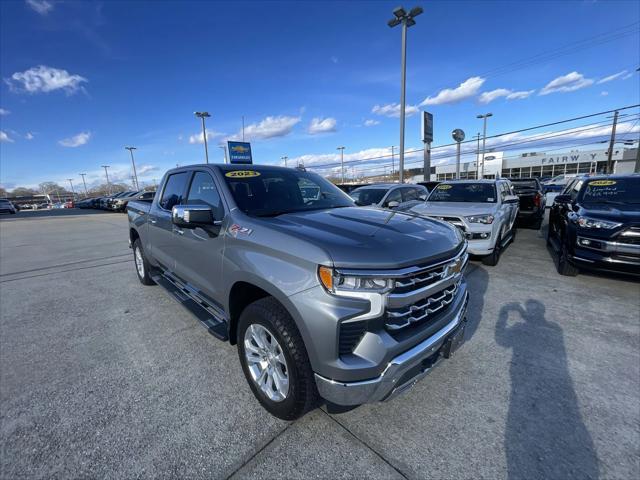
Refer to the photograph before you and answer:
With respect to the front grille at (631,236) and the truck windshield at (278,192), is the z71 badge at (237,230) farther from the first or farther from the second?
the front grille at (631,236)

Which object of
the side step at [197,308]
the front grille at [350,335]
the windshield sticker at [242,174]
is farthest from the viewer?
the windshield sticker at [242,174]

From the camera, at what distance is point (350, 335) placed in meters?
1.81

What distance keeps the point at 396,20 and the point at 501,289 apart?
43.4 feet

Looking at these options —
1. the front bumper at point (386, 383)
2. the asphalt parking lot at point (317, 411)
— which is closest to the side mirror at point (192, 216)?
the asphalt parking lot at point (317, 411)

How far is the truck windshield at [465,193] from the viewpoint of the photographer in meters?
7.11

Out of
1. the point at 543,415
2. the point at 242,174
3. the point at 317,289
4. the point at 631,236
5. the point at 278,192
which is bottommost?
the point at 543,415

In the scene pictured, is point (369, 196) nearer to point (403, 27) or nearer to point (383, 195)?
point (383, 195)

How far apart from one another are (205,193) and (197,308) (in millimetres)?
1190

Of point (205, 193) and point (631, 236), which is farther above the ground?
point (205, 193)

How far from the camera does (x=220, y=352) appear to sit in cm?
322

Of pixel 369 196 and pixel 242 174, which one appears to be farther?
pixel 369 196

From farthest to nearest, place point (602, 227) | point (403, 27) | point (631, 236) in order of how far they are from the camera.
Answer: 1. point (403, 27)
2. point (602, 227)
3. point (631, 236)

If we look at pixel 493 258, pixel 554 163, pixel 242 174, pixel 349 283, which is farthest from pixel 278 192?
pixel 554 163

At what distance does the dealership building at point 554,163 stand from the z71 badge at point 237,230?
57.7 meters
